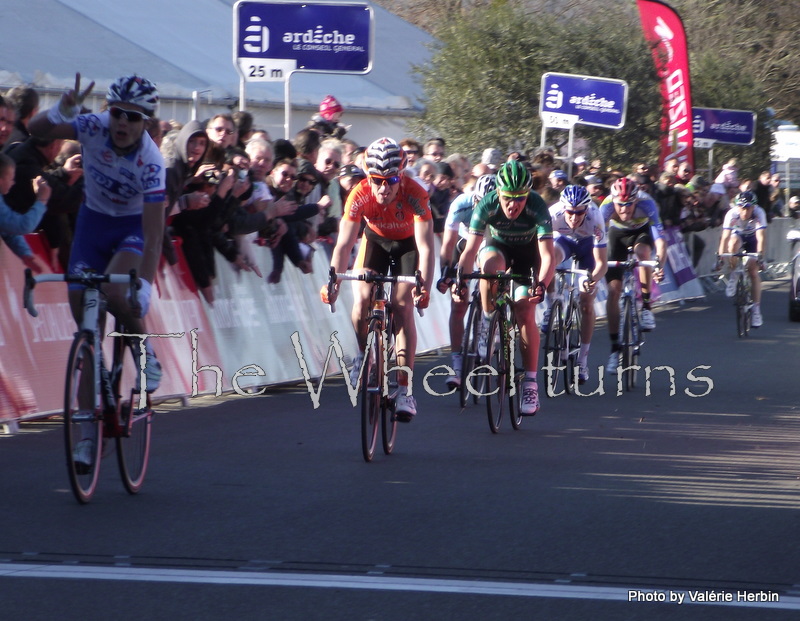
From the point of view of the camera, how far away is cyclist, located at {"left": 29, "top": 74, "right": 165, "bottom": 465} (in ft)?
23.4

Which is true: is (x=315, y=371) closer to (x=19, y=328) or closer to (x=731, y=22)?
(x=19, y=328)

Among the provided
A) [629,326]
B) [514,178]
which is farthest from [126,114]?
[629,326]

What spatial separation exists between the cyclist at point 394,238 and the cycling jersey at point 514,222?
1.07 metres

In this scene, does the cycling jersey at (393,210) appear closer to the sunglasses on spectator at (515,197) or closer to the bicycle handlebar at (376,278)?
the bicycle handlebar at (376,278)

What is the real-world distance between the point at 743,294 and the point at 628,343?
5850 millimetres

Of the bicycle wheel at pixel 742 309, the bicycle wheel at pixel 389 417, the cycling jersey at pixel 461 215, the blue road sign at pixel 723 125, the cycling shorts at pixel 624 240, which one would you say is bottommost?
the bicycle wheel at pixel 389 417

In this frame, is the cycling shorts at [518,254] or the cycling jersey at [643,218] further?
the cycling jersey at [643,218]

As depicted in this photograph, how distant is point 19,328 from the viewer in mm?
9391

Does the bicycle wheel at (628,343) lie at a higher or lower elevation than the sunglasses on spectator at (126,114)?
lower

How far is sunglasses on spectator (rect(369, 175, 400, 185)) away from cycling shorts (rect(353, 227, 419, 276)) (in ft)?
1.91

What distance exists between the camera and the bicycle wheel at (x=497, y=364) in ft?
32.7

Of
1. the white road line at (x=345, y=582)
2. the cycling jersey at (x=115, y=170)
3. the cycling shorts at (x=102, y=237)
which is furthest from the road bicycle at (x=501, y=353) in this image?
the white road line at (x=345, y=582)

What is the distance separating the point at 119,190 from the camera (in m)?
7.28

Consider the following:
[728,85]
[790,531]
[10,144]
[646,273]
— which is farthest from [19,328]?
[728,85]
